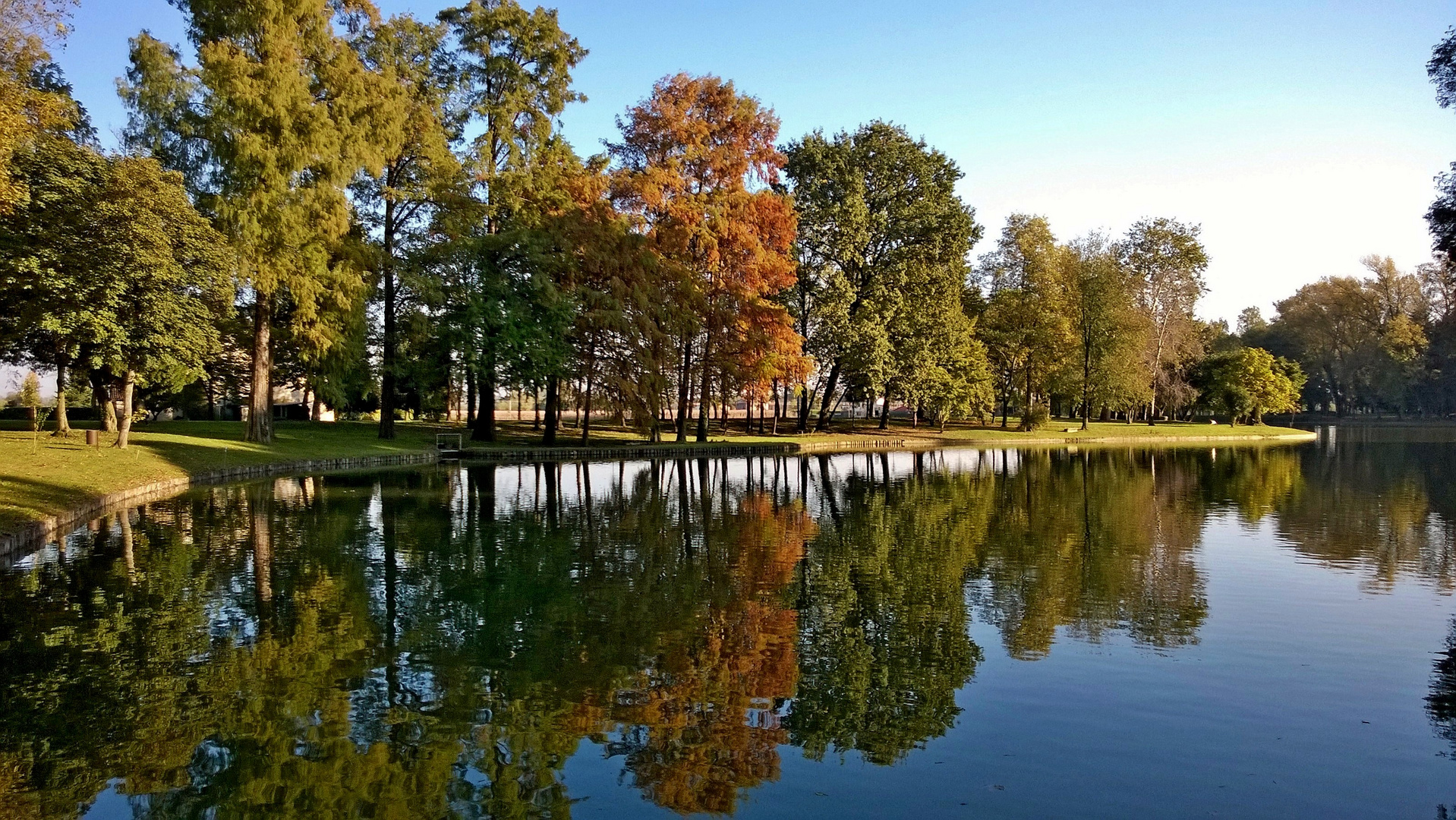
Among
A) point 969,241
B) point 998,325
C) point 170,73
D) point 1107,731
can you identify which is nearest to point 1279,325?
point 998,325

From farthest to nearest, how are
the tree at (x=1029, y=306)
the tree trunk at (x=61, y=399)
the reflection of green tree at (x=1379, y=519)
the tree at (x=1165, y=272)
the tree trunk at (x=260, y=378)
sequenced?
the tree at (x=1165, y=272) → the tree at (x=1029, y=306) → the tree trunk at (x=260, y=378) → the tree trunk at (x=61, y=399) → the reflection of green tree at (x=1379, y=519)

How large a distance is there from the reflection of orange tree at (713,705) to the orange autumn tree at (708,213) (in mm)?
31359

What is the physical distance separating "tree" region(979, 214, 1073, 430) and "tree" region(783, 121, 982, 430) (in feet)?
33.5

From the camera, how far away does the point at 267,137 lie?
32.6m

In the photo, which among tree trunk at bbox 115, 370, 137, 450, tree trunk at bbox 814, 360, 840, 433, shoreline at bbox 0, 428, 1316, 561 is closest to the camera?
shoreline at bbox 0, 428, 1316, 561

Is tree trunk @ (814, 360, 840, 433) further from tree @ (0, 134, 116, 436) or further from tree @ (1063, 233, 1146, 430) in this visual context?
tree @ (0, 134, 116, 436)

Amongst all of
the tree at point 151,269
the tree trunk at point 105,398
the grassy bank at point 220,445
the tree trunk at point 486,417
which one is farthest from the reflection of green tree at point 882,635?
the tree trunk at point 105,398

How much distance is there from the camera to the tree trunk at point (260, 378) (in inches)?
1398

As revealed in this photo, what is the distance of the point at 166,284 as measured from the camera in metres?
28.4

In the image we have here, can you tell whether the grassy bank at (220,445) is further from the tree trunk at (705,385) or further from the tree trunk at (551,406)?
the tree trunk at (551,406)

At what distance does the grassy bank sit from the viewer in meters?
20.7

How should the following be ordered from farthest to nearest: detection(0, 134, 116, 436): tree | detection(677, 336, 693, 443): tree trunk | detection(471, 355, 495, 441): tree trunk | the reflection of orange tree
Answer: detection(677, 336, 693, 443): tree trunk, detection(471, 355, 495, 441): tree trunk, detection(0, 134, 116, 436): tree, the reflection of orange tree

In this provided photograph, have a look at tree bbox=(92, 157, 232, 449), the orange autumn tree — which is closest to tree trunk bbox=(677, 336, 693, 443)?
the orange autumn tree

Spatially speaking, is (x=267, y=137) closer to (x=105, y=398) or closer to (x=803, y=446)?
(x=105, y=398)
